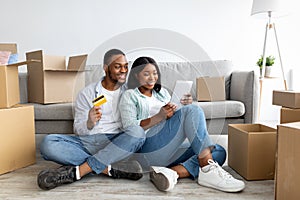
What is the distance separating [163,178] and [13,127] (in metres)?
0.73

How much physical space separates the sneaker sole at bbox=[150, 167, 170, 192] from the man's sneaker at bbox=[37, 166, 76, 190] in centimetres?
32

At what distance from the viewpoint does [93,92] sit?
4.11 feet

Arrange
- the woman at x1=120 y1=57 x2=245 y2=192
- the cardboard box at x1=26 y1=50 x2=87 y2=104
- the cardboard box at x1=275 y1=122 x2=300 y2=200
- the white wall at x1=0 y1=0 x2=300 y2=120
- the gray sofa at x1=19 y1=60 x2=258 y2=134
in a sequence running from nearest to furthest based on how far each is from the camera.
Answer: the cardboard box at x1=275 y1=122 x2=300 y2=200
the woman at x1=120 y1=57 x2=245 y2=192
the gray sofa at x1=19 y1=60 x2=258 y2=134
the cardboard box at x1=26 y1=50 x2=87 y2=104
the white wall at x1=0 y1=0 x2=300 y2=120

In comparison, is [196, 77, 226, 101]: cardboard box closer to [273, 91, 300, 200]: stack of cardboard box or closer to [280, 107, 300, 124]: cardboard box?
[280, 107, 300, 124]: cardboard box

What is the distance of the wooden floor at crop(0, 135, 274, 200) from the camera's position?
102 cm

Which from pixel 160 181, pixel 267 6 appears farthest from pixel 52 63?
pixel 267 6

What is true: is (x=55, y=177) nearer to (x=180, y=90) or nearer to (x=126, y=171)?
(x=126, y=171)

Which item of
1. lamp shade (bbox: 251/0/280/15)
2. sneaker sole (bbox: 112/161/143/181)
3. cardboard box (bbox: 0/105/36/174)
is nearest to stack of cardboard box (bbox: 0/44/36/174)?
cardboard box (bbox: 0/105/36/174)

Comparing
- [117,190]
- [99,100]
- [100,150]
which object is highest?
[99,100]

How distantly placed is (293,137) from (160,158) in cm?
53

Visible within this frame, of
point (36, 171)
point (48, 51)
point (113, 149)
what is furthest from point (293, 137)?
point (48, 51)

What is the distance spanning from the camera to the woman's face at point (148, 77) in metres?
1.19

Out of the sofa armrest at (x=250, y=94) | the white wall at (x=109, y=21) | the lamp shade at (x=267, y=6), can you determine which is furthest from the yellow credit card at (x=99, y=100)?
the lamp shade at (x=267, y=6)

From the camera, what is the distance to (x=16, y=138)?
4.32ft
